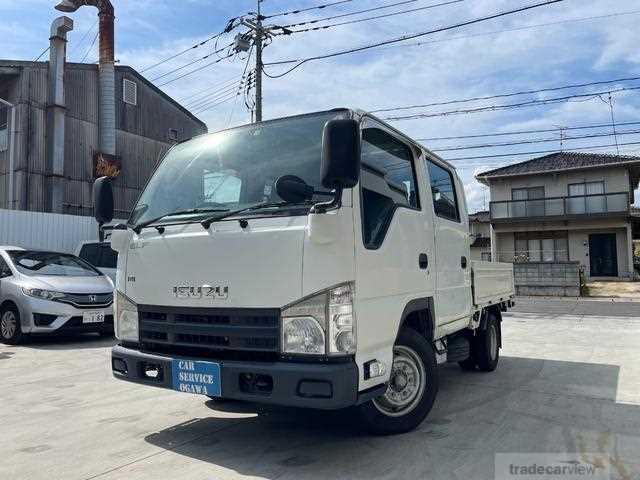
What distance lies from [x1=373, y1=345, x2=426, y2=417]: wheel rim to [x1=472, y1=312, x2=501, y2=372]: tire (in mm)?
2573

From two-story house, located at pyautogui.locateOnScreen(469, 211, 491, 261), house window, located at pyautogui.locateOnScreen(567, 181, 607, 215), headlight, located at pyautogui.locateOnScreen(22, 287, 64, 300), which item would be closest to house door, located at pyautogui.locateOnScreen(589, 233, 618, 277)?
house window, located at pyautogui.locateOnScreen(567, 181, 607, 215)

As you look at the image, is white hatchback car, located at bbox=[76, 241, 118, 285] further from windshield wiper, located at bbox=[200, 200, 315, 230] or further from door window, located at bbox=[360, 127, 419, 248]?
door window, located at bbox=[360, 127, 419, 248]

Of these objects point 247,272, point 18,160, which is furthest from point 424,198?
point 18,160

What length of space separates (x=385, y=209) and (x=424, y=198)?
85cm

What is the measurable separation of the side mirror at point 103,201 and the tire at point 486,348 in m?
4.37

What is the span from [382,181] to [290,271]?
1124 mm

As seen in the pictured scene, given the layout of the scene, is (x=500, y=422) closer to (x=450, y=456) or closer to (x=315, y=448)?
(x=450, y=456)

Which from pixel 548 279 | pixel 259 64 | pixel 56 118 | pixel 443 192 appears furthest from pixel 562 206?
pixel 443 192

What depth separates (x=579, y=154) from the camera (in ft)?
95.3

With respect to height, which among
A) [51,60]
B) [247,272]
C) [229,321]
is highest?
[51,60]

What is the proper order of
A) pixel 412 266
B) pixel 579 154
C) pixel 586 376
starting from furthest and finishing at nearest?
1. pixel 579 154
2. pixel 586 376
3. pixel 412 266

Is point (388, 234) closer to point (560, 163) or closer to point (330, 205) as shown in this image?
point (330, 205)

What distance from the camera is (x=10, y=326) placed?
8547mm

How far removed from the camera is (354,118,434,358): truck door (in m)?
3.43
